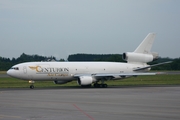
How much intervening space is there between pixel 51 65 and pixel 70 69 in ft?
7.82

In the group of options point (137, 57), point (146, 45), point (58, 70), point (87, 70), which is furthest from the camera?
point (146, 45)

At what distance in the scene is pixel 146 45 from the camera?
51125 millimetres

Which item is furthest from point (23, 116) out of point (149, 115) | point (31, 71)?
point (31, 71)

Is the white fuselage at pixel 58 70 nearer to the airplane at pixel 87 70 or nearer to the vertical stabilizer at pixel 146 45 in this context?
the airplane at pixel 87 70

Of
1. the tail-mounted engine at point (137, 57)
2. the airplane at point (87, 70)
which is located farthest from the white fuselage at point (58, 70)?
the tail-mounted engine at point (137, 57)

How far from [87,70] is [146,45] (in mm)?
9015

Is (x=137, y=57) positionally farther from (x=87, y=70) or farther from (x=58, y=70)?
(x=58, y=70)

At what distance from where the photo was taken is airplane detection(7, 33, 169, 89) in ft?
146

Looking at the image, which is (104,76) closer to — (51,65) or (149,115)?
(51,65)

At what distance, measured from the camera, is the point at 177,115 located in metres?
17.9

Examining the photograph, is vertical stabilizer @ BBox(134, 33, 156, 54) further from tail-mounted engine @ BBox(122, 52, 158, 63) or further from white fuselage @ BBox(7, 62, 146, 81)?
white fuselage @ BBox(7, 62, 146, 81)

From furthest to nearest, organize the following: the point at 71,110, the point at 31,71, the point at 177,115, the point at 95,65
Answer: the point at 95,65 < the point at 31,71 < the point at 71,110 < the point at 177,115

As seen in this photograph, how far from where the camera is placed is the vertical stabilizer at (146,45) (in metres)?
51.0

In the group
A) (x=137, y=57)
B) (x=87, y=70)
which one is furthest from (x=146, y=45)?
(x=87, y=70)
